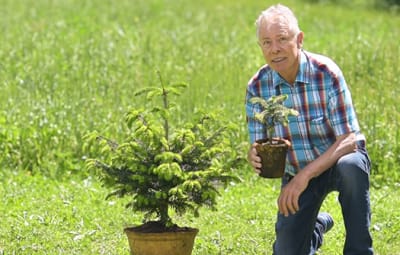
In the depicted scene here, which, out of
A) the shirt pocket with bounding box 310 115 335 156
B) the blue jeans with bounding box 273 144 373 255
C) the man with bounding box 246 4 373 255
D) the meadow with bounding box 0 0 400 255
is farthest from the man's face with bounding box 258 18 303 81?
the meadow with bounding box 0 0 400 255

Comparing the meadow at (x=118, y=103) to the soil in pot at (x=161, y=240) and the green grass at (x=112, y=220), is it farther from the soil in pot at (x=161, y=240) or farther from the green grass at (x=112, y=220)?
the soil in pot at (x=161, y=240)

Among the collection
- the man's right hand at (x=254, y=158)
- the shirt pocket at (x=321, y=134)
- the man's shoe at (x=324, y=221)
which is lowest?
the man's shoe at (x=324, y=221)

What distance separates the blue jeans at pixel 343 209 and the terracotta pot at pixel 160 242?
1.78 feet

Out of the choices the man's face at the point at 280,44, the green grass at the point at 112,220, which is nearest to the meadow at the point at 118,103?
the green grass at the point at 112,220

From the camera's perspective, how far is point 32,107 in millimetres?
9977

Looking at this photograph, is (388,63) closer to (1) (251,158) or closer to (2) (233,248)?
(2) (233,248)

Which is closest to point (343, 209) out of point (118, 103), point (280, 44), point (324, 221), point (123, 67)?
point (324, 221)

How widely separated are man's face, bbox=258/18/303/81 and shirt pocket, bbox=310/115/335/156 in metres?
0.33

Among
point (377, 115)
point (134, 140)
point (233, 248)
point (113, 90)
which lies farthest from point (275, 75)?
point (113, 90)

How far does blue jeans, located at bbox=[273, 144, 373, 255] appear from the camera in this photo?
565 centimetres

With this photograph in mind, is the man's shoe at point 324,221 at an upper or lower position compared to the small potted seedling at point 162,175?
lower

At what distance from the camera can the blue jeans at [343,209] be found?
5.65 m

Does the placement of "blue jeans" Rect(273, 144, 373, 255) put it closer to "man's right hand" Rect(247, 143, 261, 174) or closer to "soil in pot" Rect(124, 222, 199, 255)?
"man's right hand" Rect(247, 143, 261, 174)

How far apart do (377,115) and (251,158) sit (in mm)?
4116
